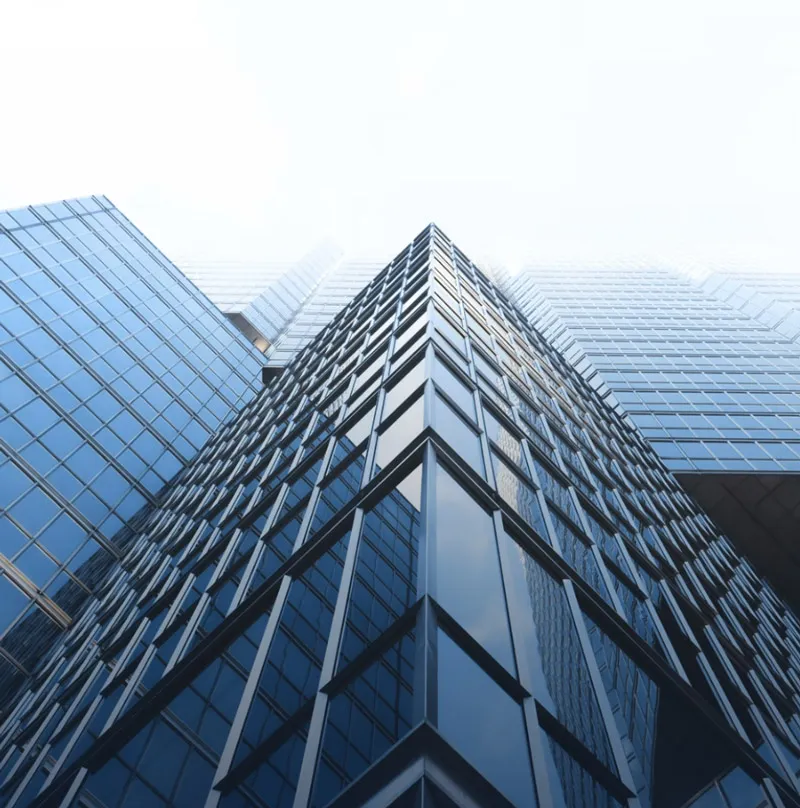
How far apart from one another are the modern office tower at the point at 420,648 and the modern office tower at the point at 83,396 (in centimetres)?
298

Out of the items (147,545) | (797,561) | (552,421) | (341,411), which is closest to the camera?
(341,411)

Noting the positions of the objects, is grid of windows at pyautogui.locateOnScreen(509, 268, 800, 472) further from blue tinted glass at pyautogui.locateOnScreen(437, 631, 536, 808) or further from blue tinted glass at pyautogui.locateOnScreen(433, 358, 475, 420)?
blue tinted glass at pyautogui.locateOnScreen(437, 631, 536, 808)

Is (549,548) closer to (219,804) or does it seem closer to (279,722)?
(279,722)

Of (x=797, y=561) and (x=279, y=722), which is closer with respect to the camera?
(x=279, y=722)

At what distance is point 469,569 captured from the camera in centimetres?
779

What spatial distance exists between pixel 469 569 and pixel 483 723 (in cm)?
206

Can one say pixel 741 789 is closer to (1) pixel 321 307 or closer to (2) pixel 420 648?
(2) pixel 420 648

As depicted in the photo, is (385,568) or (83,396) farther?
(83,396)

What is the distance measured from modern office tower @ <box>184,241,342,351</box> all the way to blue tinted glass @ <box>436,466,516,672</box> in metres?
49.5

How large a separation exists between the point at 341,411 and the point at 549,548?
24.7 ft

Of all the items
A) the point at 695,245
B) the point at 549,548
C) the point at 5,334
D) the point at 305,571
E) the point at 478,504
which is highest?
the point at 5,334

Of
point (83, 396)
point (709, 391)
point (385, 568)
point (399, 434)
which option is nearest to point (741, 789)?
point (385, 568)

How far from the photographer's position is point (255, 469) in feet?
62.8

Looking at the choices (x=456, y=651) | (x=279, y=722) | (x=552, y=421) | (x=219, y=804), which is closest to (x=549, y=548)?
(x=456, y=651)
